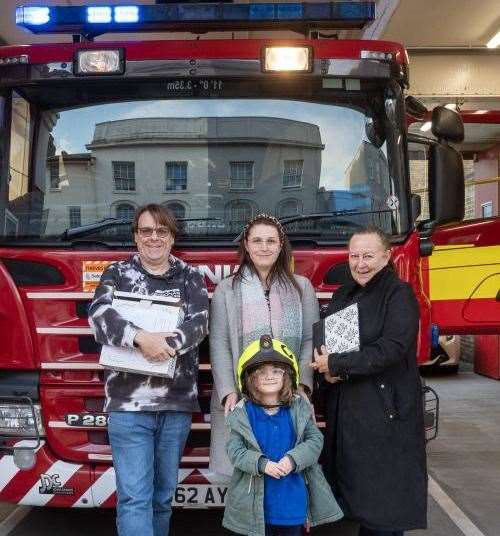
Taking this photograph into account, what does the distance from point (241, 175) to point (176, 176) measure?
34 cm

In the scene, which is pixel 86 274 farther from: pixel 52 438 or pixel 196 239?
pixel 52 438

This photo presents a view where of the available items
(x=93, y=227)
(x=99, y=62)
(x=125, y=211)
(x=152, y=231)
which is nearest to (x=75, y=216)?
(x=93, y=227)

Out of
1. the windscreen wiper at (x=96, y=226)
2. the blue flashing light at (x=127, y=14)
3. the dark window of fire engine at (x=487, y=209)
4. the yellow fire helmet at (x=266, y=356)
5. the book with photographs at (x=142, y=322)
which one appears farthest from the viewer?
the dark window of fire engine at (x=487, y=209)

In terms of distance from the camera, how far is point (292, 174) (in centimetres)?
416

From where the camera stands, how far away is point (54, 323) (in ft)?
12.8

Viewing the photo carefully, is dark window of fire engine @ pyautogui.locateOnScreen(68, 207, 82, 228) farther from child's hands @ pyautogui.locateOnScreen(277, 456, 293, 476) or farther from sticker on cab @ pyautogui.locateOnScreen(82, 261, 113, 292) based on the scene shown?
child's hands @ pyautogui.locateOnScreen(277, 456, 293, 476)

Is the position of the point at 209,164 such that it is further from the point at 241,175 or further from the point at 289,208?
the point at 289,208

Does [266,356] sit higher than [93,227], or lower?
lower

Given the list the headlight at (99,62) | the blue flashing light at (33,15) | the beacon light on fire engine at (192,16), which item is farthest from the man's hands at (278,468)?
the blue flashing light at (33,15)

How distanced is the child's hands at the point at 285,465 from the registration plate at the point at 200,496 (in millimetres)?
836

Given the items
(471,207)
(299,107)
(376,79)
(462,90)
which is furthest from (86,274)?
(471,207)

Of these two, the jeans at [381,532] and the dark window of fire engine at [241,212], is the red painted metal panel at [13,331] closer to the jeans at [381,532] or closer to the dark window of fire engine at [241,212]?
the dark window of fire engine at [241,212]

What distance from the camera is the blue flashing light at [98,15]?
4.31m

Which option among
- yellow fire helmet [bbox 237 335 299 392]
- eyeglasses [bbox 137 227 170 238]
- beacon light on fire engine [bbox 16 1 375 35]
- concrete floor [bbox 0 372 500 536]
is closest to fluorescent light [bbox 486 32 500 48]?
concrete floor [bbox 0 372 500 536]
